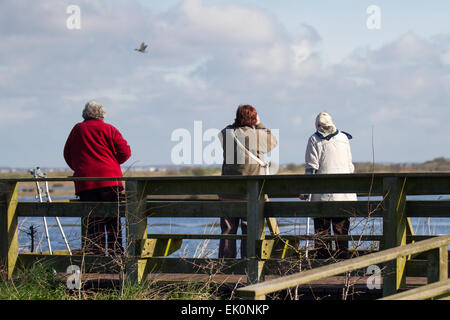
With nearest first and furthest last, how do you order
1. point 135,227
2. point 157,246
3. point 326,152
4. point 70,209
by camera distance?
point 135,227 → point 157,246 → point 70,209 → point 326,152

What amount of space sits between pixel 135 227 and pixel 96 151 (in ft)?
3.70

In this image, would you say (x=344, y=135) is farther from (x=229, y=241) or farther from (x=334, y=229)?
(x=229, y=241)

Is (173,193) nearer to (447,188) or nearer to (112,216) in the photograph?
(112,216)

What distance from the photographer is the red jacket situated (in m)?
7.68

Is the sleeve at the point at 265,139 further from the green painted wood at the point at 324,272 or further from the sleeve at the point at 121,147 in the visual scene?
the green painted wood at the point at 324,272

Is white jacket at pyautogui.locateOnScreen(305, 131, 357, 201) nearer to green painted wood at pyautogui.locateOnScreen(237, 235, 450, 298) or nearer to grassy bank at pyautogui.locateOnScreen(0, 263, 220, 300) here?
grassy bank at pyautogui.locateOnScreen(0, 263, 220, 300)

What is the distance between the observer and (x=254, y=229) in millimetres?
6711

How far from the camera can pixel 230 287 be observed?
6.66 m

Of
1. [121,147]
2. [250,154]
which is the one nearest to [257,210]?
[250,154]

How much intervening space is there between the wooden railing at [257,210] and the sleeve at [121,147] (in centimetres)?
70

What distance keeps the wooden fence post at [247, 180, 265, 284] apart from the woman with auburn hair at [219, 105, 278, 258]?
2.66ft

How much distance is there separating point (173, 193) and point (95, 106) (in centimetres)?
139

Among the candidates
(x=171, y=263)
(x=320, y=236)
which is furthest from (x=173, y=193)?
(x=320, y=236)

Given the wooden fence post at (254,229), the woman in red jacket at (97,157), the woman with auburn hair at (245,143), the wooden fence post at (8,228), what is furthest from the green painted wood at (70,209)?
the wooden fence post at (254,229)
